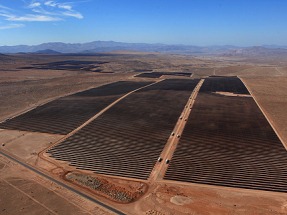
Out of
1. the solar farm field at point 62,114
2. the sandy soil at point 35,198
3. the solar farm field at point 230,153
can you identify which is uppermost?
the solar farm field at point 62,114

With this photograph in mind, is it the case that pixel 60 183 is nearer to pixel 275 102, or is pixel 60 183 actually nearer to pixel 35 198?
pixel 35 198

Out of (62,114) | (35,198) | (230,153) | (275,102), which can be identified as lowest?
(35,198)

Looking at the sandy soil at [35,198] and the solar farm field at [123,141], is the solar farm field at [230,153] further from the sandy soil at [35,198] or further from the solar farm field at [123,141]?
the sandy soil at [35,198]

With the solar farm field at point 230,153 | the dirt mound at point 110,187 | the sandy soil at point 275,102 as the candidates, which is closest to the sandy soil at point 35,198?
the dirt mound at point 110,187

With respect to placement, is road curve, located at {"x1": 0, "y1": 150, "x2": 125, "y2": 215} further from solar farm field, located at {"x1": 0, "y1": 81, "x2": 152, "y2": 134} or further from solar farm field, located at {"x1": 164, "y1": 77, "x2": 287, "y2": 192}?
solar farm field, located at {"x1": 0, "y1": 81, "x2": 152, "y2": 134}

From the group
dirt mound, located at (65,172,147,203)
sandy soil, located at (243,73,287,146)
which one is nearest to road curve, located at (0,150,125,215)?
dirt mound, located at (65,172,147,203)

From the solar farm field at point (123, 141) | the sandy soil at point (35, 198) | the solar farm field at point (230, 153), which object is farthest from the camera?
the solar farm field at point (123, 141)

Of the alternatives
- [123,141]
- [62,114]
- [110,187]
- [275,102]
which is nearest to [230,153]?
[123,141]
